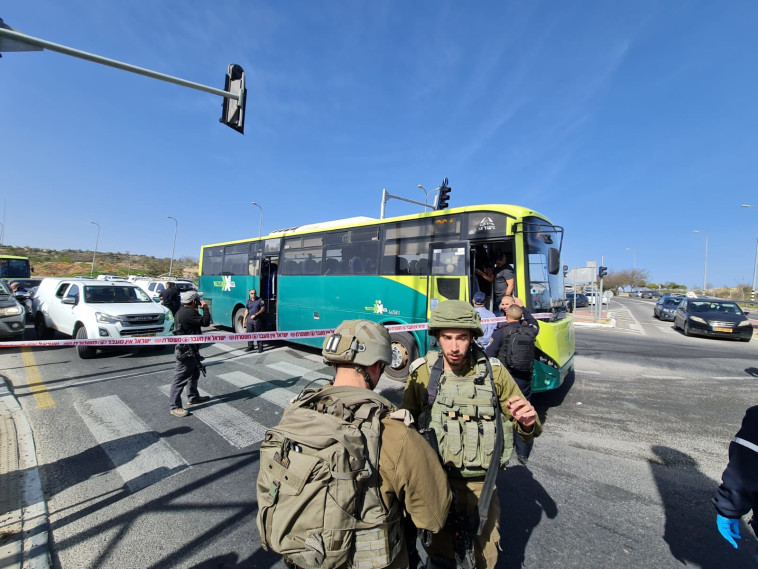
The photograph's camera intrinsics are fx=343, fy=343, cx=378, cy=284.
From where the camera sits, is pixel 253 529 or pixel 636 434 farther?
pixel 636 434

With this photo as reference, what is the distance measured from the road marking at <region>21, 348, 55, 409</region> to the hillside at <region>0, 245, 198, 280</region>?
132 feet

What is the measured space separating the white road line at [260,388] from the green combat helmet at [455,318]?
3.86 m

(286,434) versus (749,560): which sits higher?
(286,434)

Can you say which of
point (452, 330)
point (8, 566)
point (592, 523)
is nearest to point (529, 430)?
point (452, 330)

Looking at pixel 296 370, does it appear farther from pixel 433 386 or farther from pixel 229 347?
pixel 433 386

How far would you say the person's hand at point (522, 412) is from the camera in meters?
1.85

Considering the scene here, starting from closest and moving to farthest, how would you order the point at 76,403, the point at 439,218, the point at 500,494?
the point at 500,494
the point at 76,403
the point at 439,218

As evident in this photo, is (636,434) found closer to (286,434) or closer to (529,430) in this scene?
(529,430)

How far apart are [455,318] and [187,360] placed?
447 cm

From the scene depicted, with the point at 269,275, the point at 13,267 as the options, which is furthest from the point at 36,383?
the point at 13,267

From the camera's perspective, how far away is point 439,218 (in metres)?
6.93

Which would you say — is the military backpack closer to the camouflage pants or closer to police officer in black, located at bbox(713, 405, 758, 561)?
police officer in black, located at bbox(713, 405, 758, 561)

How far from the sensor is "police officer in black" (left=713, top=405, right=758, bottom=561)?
5.53 feet

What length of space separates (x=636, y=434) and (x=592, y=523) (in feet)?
8.17
